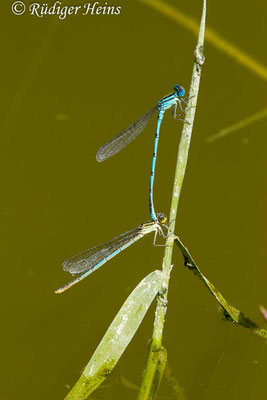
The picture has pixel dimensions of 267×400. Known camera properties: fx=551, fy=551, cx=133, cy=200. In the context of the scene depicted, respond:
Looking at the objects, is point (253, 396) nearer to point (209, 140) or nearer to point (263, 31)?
point (209, 140)

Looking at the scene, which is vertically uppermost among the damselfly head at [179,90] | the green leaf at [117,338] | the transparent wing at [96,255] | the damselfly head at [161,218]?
the damselfly head at [179,90]

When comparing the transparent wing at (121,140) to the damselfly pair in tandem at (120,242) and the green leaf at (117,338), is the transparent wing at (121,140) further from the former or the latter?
the green leaf at (117,338)

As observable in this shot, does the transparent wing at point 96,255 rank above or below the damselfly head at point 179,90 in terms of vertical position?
below

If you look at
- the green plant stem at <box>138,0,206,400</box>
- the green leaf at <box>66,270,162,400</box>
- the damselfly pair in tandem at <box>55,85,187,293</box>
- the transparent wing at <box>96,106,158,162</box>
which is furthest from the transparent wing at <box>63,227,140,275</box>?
the green leaf at <box>66,270,162,400</box>

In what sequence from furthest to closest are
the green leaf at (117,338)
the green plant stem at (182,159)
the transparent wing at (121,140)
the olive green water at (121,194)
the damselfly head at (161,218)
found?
the transparent wing at (121,140) → the damselfly head at (161,218) → the olive green water at (121,194) → the green leaf at (117,338) → the green plant stem at (182,159)

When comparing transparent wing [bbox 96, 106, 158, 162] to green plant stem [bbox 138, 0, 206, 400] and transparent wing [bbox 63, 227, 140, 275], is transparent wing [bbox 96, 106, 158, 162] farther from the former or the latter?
green plant stem [bbox 138, 0, 206, 400]

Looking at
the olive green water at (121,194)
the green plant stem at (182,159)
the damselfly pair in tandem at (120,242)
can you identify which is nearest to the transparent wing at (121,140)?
the damselfly pair in tandem at (120,242)

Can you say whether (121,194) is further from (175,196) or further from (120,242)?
(175,196)
